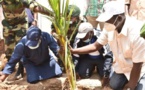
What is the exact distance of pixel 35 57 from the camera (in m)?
3.63

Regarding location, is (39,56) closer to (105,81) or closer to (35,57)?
(35,57)

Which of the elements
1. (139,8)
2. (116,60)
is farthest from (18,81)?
(139,8)

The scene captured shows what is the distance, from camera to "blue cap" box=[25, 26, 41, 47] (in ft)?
11.3

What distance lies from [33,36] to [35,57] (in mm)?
315

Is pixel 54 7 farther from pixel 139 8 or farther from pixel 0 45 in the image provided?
pixel 0 45

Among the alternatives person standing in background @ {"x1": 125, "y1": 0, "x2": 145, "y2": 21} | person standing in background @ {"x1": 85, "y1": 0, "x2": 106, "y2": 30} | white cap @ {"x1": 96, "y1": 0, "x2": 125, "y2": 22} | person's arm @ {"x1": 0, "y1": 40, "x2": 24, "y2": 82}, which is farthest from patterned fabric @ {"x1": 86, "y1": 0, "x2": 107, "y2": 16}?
white cap @ {"x1": 96, "y1": 0, "x2": 125, "y2": 22}

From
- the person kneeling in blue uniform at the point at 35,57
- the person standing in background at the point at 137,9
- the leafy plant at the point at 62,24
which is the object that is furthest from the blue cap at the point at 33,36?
the person standing in background at the point at 137,9

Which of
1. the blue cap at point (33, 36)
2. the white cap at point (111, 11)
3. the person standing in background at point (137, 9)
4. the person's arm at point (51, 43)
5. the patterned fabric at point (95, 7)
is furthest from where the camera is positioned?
the patterned fabric at point (95, 7)

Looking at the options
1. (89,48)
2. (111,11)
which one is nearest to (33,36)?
(89,48)

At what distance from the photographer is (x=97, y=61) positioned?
3732mm

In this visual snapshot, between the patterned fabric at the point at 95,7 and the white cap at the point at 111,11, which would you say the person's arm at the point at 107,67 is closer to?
the white cap at the point at 111,11

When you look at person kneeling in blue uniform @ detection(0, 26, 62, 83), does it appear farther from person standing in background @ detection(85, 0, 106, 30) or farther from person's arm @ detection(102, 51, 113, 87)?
person standing in background @ detection(85, 0, 106, 30)

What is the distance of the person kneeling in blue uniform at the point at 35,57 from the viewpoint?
353 cm

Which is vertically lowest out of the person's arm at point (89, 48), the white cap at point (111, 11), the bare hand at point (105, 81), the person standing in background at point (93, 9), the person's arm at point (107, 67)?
the bare hand at point (105, 81)
